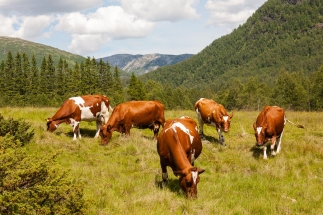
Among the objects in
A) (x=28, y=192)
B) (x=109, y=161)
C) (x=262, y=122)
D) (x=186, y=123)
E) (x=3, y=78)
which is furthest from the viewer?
(x=3, y=78)

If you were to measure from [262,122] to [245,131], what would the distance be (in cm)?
471

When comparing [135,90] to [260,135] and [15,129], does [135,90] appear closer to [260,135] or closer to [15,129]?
[260,135]

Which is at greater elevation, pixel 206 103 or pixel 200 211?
pixel 206 103

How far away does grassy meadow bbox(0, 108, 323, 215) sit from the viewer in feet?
22.5

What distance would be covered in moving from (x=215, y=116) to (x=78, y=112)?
6.91 metres

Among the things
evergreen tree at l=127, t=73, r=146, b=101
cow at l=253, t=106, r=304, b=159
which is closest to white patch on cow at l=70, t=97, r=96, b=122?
cow at l=253, t=106, r=304, b=159

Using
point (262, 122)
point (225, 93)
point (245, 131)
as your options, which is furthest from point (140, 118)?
point (225, 93)

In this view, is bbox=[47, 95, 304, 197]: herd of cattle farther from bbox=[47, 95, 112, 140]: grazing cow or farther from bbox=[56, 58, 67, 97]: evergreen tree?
bbox=[56, 58, 67, 97]: evergreen tree

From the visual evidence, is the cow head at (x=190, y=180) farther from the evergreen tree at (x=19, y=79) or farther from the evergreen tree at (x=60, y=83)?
the evergreen tree at (x=19, y=79)

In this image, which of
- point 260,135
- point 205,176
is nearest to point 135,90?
point 260,135

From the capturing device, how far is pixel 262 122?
43.1 ft

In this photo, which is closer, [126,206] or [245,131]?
[126,206]

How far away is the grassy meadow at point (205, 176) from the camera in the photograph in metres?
6.84

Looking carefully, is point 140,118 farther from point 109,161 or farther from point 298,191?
point 298,191
